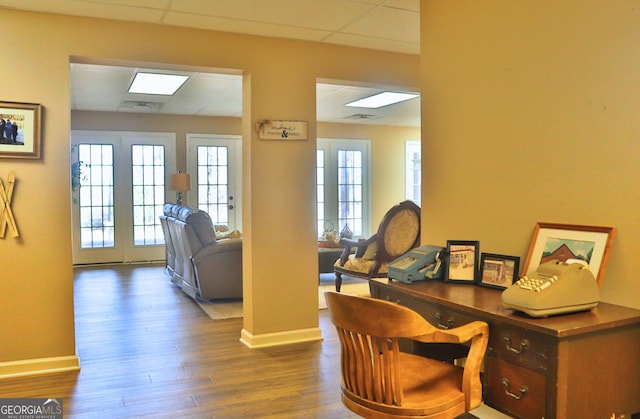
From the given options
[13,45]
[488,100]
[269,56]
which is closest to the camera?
[488,100]

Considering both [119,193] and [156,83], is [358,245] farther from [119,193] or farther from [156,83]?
[119,193]

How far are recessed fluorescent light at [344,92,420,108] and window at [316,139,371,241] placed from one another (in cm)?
208

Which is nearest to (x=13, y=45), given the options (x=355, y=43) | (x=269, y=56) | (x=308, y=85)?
(x=269, y=56)

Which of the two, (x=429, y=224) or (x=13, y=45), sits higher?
(x=13, y=45)

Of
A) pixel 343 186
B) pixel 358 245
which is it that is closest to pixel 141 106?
pixel 343 186

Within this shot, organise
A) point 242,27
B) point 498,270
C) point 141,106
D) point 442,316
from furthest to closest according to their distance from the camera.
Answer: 1. point 141,106
2. point 242,27
3. point 498,270
4. point 442,316

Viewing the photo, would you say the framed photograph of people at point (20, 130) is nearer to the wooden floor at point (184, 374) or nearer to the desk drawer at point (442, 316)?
the wooden floor at point (184, 374)

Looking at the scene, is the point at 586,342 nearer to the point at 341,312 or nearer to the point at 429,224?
the point at 341,312

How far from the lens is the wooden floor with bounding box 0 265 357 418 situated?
3.04 meters

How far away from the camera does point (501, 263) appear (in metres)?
2.33

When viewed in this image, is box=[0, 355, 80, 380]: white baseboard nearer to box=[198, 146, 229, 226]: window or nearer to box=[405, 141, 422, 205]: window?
box=[198, 146, 229, 226]: window

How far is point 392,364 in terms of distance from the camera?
174 cm

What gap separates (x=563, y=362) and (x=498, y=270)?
72cm

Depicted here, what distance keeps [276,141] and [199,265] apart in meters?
2.06
